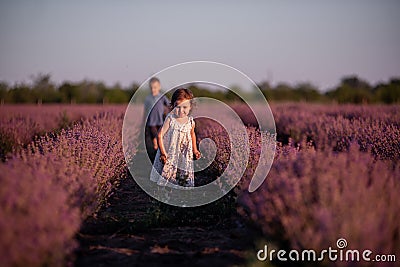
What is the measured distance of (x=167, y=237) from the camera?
4.65 m

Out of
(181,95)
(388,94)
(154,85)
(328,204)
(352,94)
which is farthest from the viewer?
(352,94)

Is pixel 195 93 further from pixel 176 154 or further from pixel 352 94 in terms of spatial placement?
pixel 176 154

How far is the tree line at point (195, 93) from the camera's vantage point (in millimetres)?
35219

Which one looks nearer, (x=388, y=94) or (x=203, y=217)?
(x=203, y=217)

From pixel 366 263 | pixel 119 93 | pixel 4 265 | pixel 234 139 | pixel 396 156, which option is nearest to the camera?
pixel 4 265

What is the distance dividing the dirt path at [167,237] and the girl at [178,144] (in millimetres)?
672

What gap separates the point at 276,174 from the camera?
13.5 ft

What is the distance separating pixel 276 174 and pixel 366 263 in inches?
49.3

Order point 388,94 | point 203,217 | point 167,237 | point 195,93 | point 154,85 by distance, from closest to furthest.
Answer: point 167,237 < point 203,217 < point 154,85 < point 388,94 < point 195,93

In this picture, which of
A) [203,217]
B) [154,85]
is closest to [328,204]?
[203,217]

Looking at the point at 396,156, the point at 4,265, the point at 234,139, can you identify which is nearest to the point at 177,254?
the point at 4,265

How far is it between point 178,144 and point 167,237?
2263 mm

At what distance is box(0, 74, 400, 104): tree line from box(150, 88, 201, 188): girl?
24.2 meters

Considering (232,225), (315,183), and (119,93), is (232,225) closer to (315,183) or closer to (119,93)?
(315,183)
